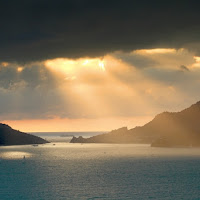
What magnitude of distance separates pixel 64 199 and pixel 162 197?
2739 cm

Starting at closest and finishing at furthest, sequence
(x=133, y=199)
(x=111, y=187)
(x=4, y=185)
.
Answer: (x=133, y=199) < (x=111, y=187) < (x=4, y=185)

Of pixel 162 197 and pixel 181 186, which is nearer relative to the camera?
pixel 162 197

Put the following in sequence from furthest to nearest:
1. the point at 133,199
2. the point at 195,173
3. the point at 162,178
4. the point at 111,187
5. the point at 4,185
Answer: the point at 195,173, the point at 162,178, the point at 4,185, the point at 111,187, the point at 133,199

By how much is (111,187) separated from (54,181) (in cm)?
2788

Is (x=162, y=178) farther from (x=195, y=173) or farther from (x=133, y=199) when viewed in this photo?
(x=133, y=199)

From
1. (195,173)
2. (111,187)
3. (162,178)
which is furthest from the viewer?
(195,173)

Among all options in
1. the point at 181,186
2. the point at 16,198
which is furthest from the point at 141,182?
the point at 16,198

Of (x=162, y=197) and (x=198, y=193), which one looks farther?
(x=198, y=193)

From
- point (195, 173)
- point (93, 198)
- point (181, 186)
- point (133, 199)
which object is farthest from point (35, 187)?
point (195, 173)

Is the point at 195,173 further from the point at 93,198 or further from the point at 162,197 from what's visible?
the point at 93,198

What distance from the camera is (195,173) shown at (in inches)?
6791

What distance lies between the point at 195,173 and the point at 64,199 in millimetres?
84173

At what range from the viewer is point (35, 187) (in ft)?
435

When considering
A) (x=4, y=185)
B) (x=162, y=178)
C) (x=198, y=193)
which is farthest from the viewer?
(x=162, y=178)
